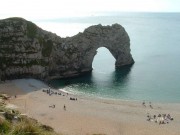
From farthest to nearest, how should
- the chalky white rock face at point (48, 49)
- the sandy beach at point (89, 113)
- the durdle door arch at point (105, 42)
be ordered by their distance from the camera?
the durdle door arch at point (105, 42), the chalky white rock face at point (48, 49), the sandy beach at point (89, 113)

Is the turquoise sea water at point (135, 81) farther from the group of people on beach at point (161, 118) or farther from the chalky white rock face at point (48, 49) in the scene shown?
the group of people on beach at point (161, 118)

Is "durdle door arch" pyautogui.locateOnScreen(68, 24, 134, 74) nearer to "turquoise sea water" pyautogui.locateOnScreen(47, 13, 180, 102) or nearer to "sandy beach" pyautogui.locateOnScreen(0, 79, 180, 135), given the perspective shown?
"turquoise sea water" pyautogui.locateOnScreen(47, 13, 180, 102)

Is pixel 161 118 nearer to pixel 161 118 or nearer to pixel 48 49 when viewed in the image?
pixel 161 118

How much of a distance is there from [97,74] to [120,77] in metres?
8.65

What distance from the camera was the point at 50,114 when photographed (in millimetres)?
61344

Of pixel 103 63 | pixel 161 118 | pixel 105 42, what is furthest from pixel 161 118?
pixel 103 63

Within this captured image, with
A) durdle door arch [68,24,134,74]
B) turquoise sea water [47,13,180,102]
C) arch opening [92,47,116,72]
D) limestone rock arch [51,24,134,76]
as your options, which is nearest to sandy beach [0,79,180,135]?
turquoise sea water [47,13,180,102]

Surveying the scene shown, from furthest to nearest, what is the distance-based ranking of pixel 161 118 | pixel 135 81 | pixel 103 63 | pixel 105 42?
pixel 103 63 → pixel 105 42 → pixel 135 81 → pixel 161 118

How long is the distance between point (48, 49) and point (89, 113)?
128 feet

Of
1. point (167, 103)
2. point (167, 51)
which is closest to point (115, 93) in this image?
point (167, 103)

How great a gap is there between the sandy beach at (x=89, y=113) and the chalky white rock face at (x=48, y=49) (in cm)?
840

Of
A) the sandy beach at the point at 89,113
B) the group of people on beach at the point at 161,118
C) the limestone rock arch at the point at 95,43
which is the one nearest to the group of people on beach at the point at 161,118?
the group of people on beach at the point at 161,118

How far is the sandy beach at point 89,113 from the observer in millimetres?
54491

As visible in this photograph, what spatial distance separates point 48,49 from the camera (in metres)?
97.4
